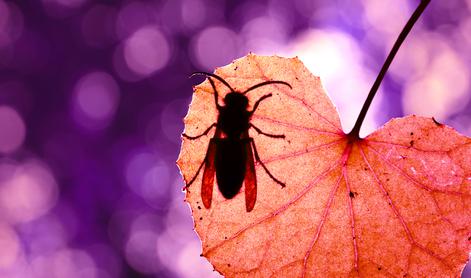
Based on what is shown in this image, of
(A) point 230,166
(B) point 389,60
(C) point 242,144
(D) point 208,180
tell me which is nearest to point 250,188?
(D) point 208,180

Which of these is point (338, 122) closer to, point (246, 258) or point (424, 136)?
point (424, 136)

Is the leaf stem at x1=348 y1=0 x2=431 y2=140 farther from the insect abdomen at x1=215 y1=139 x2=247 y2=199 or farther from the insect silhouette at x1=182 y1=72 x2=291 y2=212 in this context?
the insect abdomen at x1=215 y1=139 x2=247 y2=199

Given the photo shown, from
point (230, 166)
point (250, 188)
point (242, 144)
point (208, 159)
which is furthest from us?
point (230, 166)

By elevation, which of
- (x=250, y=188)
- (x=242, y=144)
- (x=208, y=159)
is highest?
(x=242, y=144)

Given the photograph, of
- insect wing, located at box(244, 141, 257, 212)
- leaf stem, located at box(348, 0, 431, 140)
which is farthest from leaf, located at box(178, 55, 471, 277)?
leaf stem, located at box(348, 0, 431, 140)

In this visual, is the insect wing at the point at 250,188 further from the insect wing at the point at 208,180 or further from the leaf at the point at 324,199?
the insect wing at the point at 208,180

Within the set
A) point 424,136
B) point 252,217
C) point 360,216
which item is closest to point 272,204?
point 252,217

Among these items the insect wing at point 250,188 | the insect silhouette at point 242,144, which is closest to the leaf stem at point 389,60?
the insect silhouette at point 242,144

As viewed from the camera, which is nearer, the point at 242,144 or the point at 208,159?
the point at 208,159

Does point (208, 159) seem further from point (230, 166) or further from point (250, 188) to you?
point (230, 166)
